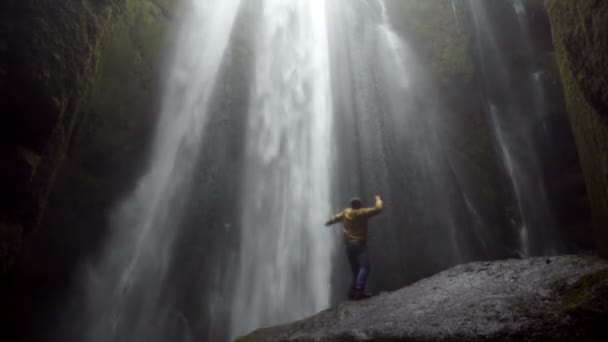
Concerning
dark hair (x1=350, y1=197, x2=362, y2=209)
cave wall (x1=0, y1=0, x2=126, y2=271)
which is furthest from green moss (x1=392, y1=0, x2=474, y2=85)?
cave wall (x1=0, y1=0, x2=126, y2=271)

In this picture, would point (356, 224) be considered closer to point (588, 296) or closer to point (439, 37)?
point (588, 296)

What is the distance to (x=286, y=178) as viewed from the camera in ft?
41.2

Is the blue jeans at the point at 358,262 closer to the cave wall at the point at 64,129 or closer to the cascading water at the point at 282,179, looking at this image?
the cascading water at the point at 282,179

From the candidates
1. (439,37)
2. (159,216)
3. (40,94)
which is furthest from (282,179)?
(439,37)

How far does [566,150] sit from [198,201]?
39.7ft

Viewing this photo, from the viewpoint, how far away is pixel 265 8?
15.4m

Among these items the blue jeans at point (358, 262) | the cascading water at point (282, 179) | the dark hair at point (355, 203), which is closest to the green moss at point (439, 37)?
the cascading water at point (282, 179)

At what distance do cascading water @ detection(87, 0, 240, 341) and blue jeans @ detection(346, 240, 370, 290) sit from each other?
18.8ft

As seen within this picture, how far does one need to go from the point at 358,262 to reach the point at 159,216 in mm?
6284

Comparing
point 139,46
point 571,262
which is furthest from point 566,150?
point 139,46

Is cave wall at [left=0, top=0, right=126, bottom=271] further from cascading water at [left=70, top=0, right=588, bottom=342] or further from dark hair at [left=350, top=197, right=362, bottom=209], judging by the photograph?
dark hair at [left=350, top=197, right=362, bottom=209]

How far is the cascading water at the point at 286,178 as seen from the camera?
1068 centimetres

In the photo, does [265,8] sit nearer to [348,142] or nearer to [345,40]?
[345,40]

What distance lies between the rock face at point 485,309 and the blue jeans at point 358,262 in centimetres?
Result: 42
